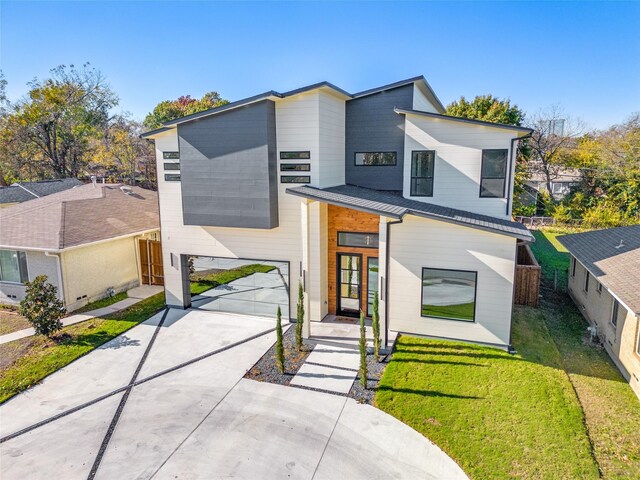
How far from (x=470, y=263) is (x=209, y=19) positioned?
1430 centimetres

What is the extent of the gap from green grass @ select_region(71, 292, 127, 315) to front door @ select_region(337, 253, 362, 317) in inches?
337

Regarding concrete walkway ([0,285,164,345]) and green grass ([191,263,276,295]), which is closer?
concrete walkway ([0,285,164,345])

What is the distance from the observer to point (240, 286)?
1539 cm

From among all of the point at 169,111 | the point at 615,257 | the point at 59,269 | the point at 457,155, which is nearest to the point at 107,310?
the point at 59,269

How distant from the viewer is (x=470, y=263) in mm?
10328

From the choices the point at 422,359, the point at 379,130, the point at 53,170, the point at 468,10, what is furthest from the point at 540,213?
the point at 53,170

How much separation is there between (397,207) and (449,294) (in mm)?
2825

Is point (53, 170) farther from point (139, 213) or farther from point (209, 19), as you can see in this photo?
point (209, 19)

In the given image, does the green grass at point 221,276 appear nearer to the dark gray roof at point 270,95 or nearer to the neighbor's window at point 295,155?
the neighbor's window at point 295,155

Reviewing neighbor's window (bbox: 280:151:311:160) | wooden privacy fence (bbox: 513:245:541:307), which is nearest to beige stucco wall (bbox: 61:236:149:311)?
neighbor's window (bbox: 280:151:311:160)

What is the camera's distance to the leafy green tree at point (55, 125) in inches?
1336

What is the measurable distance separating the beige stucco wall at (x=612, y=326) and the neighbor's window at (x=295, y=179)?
874 centimetres

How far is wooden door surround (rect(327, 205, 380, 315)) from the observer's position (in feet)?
40.1

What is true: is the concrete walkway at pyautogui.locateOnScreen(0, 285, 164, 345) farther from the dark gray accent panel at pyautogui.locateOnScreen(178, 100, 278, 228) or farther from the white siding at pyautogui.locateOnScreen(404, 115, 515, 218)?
the white siding at pyautogui.locateOnScreen(404, 115, 515, 218)
